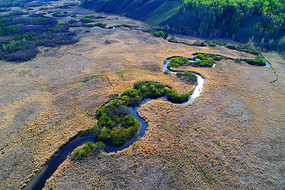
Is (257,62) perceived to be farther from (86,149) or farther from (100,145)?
(86,149)

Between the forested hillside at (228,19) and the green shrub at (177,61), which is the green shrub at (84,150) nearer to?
the green shrub at (177,61)

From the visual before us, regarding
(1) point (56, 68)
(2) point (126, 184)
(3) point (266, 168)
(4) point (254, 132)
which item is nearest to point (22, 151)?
(2) point (126, 184)

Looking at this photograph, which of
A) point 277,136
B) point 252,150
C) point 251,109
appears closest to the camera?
point 252,150

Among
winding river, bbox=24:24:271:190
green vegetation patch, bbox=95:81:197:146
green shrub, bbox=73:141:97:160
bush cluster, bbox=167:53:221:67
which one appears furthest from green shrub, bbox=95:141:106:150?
bush cluster, bbox=167:53:221:67

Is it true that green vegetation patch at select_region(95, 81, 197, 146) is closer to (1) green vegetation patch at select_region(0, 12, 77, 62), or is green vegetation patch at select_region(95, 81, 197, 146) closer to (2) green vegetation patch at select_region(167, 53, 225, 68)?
(2) green vegetation patch at select_region(167, 53, 225, 68)

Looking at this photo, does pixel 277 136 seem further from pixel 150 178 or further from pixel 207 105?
pixel 150 178

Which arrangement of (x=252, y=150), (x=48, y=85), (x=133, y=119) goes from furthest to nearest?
(x=48, y=85), (x=133, y=119), (x=252, y=150)

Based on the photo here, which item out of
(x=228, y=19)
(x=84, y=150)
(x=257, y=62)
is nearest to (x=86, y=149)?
(x=84, y=150)
